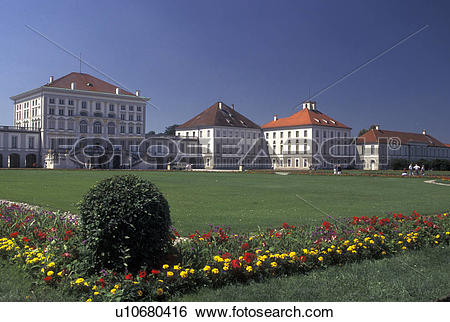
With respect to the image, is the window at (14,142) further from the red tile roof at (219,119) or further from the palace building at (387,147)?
the palace building at (387,147)

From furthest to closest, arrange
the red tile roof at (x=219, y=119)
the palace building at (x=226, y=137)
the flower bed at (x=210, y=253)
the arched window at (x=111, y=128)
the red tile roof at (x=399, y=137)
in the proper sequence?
the red tile roof at (x=399, y=137) < the red tile roof at (x=219, y=119) < the palace building at (x=226, y=137) < the arched window at (x=111, y=128) < the flower bed at (x=210, y=253)

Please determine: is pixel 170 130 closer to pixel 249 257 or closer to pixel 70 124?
pixel 70 124

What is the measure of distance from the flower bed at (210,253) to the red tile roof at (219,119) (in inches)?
3159

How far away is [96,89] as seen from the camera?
81.9 meters

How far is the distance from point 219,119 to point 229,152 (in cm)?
733

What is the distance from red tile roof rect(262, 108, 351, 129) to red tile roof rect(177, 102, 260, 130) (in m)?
5.21

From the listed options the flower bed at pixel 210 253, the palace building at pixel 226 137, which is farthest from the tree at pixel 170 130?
the flower bed at pixel 210 253

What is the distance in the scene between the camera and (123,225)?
5.73 m

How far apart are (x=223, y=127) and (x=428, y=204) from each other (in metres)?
74.6

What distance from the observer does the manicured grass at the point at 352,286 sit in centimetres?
538

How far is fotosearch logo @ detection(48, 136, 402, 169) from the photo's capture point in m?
75.8

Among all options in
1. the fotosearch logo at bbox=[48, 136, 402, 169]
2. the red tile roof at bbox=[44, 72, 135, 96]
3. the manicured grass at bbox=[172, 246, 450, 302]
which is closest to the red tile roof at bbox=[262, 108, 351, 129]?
the fotosearch logo at bbox=[48, 136, 402, 169]
